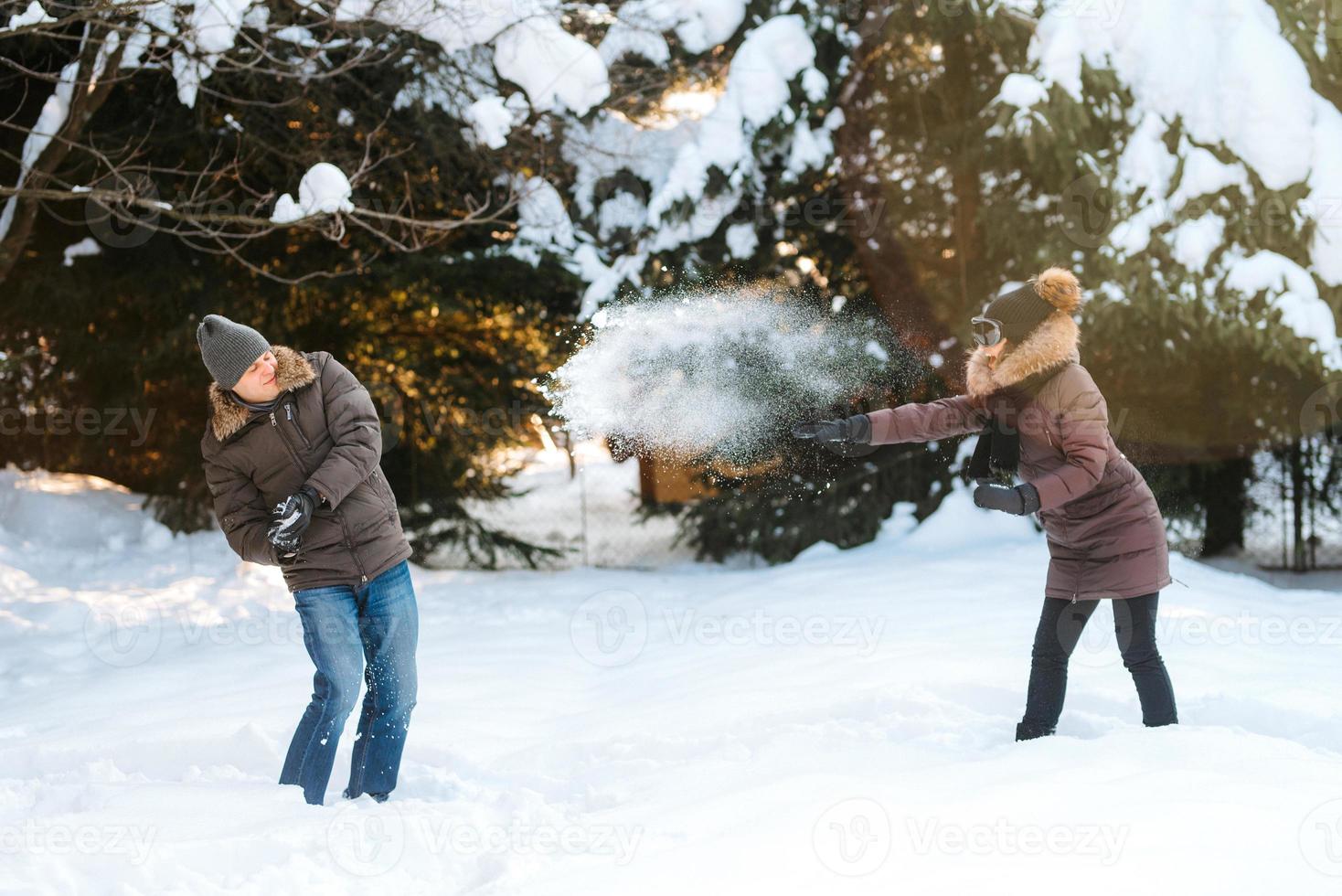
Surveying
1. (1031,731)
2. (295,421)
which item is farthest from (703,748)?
(295,421)

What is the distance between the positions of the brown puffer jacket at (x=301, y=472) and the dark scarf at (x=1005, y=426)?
1.90 m

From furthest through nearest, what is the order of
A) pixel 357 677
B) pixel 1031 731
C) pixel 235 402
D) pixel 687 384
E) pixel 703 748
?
pixel 687 384 < pixel 703 748 < pixel 1031 731 < pixel 357 677 < pixel 235 402

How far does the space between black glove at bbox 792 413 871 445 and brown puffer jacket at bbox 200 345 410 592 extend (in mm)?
1365

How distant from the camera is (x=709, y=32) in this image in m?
7.78

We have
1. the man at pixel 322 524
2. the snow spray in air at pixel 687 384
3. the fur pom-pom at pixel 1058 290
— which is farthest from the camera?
the snow spray in air at pixel 687 384

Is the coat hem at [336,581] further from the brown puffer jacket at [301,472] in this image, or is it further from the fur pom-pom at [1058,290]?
the fur pom-pom at [1058,290]

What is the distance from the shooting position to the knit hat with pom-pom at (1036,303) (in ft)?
10.6

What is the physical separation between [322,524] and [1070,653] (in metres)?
2.31

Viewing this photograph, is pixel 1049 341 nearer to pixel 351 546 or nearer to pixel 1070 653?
pixel 1070 653

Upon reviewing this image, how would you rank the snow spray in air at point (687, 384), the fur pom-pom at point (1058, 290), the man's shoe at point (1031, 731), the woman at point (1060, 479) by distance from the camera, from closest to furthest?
the woman at point (1060, 479), the fur pom-pom at point (1058, 290), the man's shoe at point (1031, 731), the snow spray in air at point (687, 384)

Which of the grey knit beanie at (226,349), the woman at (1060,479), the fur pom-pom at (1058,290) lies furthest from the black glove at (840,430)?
the grey knit beanie at (226,349)

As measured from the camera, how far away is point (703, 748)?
148 inches

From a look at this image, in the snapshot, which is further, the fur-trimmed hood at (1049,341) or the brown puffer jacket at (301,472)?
the fur-trimmed hood at (1049,341)

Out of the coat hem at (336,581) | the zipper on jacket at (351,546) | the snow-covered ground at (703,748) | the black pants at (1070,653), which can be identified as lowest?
the snow-covered ground at (703,748)
